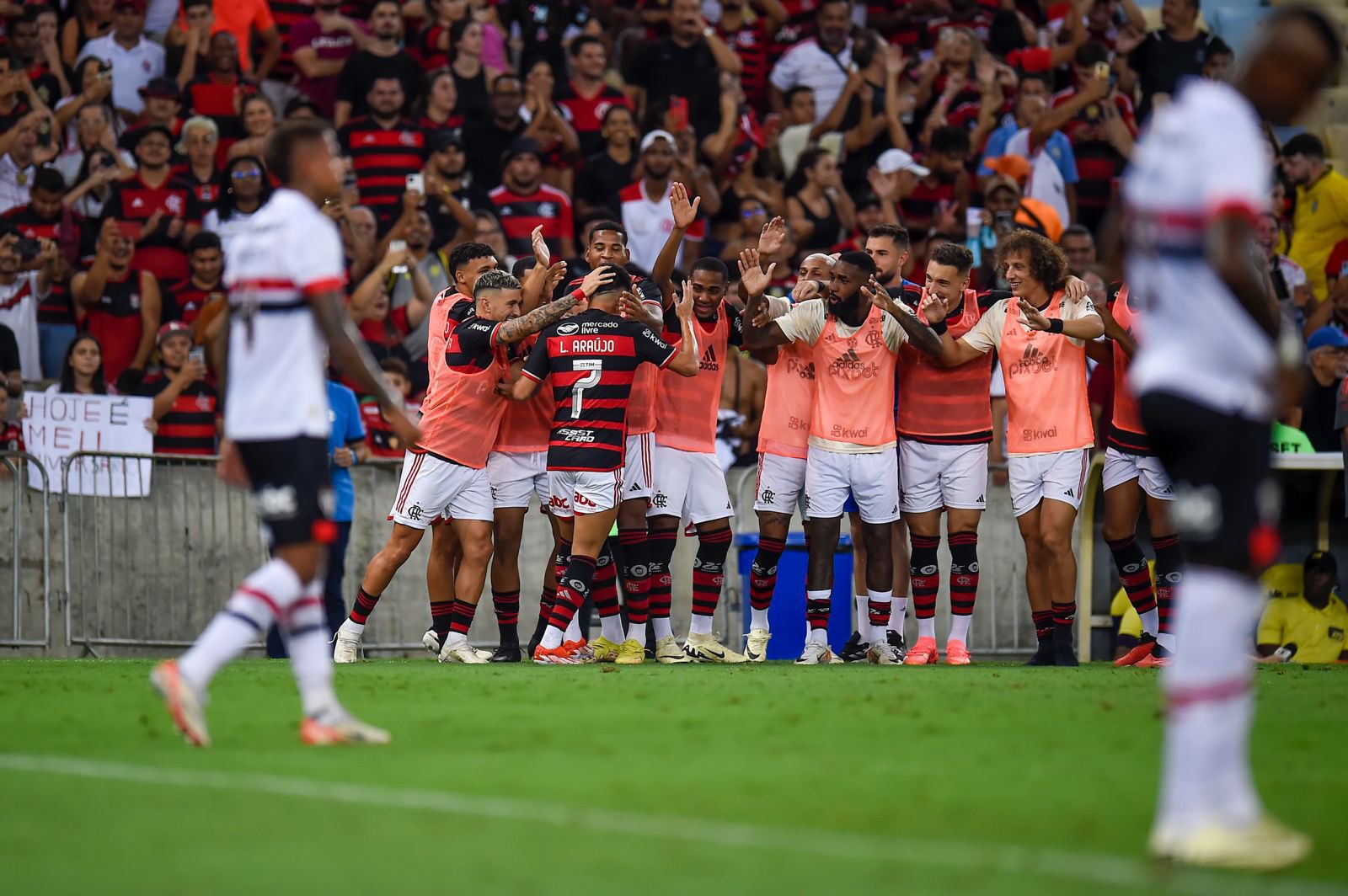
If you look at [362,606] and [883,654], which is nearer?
[362,606]

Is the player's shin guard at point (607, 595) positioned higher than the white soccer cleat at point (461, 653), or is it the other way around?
the player's shin guard at point (607, 595)

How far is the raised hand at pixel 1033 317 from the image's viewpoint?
11695 millimetres

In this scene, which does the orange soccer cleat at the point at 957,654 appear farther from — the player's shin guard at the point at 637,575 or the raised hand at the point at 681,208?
the raised hand at the point at 681,208

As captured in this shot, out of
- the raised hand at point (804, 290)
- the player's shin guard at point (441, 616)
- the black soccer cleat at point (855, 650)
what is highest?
the raised hand at point (804, 290)

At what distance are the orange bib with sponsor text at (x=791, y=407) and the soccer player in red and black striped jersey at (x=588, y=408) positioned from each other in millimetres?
1124

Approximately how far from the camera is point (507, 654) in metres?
13.1

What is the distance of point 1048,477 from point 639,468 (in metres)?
2.95

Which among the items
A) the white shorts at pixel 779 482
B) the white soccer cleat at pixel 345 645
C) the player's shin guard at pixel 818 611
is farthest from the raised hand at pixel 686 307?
Answer: the white soccer cleat at pixel 345 645

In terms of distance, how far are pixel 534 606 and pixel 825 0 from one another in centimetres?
870

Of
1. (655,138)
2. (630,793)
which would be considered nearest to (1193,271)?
(630,793)

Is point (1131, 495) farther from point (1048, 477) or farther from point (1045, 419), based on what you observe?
point (1045, 419)

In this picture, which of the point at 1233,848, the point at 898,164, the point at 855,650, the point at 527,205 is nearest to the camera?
the point at 1233,848

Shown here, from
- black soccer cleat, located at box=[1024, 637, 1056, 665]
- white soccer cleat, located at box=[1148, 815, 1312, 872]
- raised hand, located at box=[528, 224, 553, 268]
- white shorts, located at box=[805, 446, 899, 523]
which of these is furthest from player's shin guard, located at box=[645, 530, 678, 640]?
white soccer cleat, located at box=[1148, 815, 1312, 872]

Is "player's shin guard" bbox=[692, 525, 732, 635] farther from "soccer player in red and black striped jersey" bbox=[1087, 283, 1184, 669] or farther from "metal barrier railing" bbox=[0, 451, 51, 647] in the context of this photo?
"metal barrier railing" bbox=[0, 451, 51, 647]
